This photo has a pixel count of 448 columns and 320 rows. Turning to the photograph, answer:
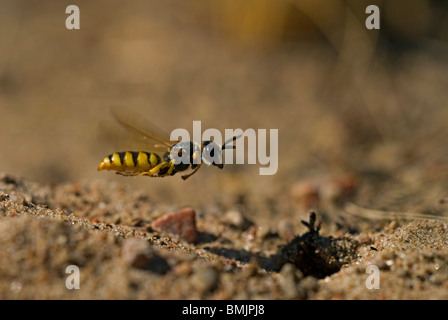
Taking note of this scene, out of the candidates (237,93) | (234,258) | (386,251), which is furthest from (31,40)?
(386,251)

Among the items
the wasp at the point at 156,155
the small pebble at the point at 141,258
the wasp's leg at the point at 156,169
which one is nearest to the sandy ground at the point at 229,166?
the small pebble at the point at 141,258

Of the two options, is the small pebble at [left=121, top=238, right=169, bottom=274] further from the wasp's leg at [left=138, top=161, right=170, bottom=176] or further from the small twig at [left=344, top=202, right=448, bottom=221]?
the small twig at [left=344, top=202, right=448, bottom=221]

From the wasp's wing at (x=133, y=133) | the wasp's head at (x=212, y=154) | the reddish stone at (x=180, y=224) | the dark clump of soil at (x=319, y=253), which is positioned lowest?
the dark clump of soil at (x=319, y=253)

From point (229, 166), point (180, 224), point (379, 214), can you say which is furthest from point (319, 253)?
point (229, 166)

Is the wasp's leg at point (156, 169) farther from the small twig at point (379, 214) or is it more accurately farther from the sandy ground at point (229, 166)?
the small twig at point (379, 214)

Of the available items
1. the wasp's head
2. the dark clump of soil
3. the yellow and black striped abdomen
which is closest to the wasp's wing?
the yellow and black striped abdomen

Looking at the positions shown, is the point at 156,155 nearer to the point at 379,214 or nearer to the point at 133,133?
the point at 133,133
